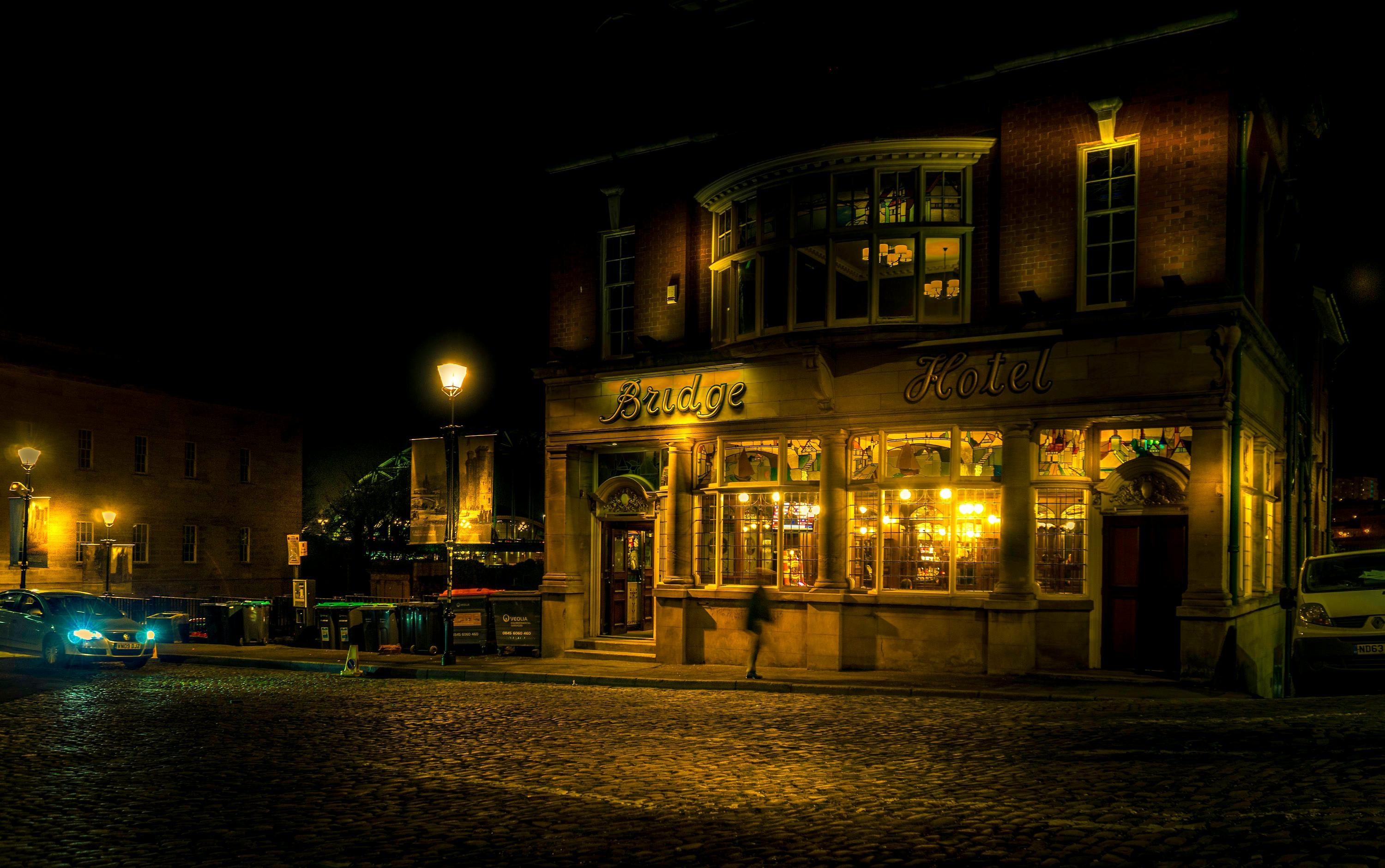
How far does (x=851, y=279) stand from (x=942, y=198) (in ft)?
6.45

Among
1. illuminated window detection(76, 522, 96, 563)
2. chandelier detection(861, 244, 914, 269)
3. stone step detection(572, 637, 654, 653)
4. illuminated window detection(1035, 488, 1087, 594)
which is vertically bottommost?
stone step detection(572, 637, 654, 653)

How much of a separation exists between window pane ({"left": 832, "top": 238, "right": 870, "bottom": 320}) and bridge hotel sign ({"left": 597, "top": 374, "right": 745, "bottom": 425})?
7.96ft

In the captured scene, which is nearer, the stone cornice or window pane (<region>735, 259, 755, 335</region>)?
the stone cornice

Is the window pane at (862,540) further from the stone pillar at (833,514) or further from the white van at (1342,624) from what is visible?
the white van at (1342,624)

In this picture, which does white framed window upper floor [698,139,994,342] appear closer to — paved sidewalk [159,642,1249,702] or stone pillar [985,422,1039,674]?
stone pillar [985,422,1039,674]

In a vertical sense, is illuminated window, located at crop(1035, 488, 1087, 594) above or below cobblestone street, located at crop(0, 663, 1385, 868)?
above

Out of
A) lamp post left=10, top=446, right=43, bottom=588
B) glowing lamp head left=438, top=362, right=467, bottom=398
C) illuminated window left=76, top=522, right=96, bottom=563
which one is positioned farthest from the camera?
illuminated window left=76, top=522, right=96, bottom=563

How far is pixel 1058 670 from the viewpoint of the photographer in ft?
56.3

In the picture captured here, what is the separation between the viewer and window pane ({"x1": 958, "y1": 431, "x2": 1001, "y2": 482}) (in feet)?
59.4

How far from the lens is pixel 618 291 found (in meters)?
22.5

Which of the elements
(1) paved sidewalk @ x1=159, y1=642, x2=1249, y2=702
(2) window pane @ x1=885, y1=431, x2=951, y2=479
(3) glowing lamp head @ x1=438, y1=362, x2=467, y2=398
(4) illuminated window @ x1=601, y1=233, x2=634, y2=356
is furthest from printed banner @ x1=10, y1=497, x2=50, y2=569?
(2) window pane @ x1=885, y1=431, x2=951, y2=479

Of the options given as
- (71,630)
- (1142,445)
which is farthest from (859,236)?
(71,630)

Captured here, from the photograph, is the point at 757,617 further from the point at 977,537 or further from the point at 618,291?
the point at 618,291

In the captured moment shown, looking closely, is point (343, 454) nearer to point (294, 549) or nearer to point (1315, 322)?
point (294, 549)
